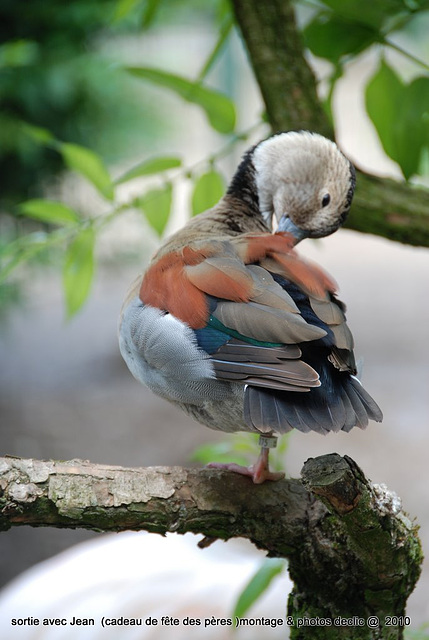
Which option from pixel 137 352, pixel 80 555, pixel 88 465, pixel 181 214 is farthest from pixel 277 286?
pixel 181 214

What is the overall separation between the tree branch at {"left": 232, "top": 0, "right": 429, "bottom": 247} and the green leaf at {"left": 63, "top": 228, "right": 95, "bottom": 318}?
500 mm

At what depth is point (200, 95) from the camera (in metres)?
1.71

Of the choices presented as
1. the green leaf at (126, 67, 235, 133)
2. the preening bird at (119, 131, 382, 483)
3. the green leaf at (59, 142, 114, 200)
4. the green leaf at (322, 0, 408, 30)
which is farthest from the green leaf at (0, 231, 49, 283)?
the green leaf at (322, 0, 408, 30)

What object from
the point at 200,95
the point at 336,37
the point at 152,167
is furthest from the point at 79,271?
the point at 336,37

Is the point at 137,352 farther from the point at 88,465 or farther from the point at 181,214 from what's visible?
the point at 181,214

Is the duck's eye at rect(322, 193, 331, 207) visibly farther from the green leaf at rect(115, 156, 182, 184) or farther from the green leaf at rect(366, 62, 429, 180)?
the green leaf at rect(115, 156, 182, 184)

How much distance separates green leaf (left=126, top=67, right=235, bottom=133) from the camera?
163 centimetres

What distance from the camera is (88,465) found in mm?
1218

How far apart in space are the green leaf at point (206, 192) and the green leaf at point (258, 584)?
789 millimetres

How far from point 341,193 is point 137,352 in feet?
1.79

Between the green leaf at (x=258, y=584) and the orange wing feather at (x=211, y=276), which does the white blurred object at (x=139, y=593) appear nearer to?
the green leaf at (x=258, y=584)

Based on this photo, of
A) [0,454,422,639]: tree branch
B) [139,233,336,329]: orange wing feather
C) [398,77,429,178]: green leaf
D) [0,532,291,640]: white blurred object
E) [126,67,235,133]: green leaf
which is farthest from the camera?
[0,532,291,640]: white blurred object

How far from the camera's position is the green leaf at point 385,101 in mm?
1549

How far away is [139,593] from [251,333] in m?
1.35
